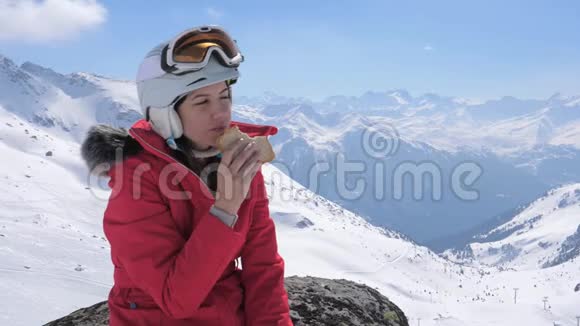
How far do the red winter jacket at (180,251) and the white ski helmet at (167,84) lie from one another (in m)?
0.14

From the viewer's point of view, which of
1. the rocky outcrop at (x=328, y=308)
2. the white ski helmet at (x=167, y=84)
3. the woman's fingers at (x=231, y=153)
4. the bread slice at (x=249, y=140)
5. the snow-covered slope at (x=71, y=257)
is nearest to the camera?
the woman's fingers at (x=231, y=153)

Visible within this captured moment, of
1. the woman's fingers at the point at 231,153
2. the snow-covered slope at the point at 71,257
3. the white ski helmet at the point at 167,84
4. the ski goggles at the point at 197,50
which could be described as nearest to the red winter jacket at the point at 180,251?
the white ski helmet at the point at 167,84

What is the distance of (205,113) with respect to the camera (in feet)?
12.5

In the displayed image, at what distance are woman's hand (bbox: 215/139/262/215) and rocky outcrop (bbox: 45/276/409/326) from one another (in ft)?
10.4

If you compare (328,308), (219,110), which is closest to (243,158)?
(219,110)

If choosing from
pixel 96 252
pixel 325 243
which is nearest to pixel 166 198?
pixel 96 252

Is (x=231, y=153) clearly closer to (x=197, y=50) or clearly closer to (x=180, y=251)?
(x=180, y=251)

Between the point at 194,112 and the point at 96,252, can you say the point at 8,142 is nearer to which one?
the point at 96,252

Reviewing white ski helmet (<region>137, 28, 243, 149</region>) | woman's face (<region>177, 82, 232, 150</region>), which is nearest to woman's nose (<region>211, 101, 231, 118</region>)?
woman's face (<region>177, 82, 232, 150</region>)

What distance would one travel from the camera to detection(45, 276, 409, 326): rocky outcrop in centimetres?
622

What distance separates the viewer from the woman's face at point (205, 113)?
3805mm

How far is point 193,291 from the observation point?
3.37 metres

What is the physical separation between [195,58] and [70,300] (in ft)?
153

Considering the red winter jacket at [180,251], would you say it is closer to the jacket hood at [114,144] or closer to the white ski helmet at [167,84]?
the jacket hood at [114,144]
